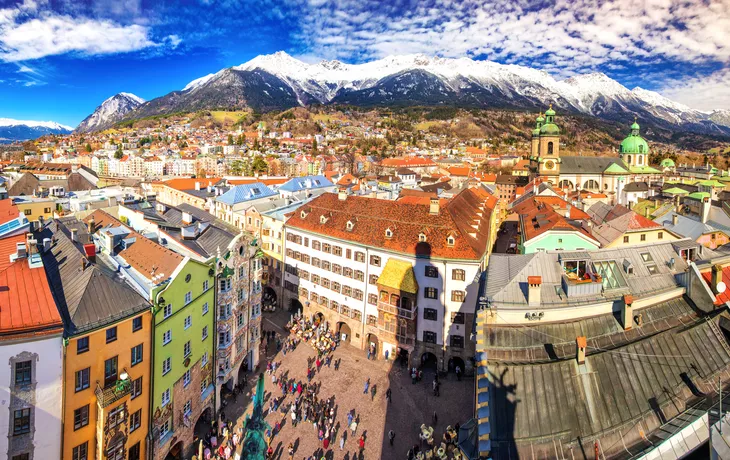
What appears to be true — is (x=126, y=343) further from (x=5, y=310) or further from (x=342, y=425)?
(x=342, y=425)

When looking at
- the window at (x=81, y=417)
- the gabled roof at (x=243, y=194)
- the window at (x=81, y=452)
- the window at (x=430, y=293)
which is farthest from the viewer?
the gabled roof at (x=243, y=194)

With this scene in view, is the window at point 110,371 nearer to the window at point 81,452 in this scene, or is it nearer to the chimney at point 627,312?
the window at point 81,452

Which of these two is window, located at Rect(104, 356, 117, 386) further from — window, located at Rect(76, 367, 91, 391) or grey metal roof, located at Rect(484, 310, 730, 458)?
grey metal roof, located at Rect(484, 310, 730, 458)

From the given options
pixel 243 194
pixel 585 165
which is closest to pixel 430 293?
pixel 243 194

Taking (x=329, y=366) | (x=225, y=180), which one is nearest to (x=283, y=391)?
(x=329, y=366)

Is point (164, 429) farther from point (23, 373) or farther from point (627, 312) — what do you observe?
point (627, 312)

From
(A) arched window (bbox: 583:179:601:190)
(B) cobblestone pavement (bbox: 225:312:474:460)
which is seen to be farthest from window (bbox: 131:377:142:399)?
(A) arched window (bbox: 583:179:601:190)

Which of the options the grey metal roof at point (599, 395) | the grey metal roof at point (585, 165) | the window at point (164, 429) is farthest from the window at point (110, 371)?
the grey metal roof at point (585, 165)
